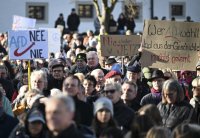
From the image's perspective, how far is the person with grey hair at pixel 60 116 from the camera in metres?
7.53

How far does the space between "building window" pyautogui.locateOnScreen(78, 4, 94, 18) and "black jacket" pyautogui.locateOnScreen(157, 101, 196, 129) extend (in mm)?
35107

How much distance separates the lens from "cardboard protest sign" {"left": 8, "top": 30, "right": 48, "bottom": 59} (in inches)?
613

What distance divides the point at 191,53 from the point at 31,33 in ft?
9.57

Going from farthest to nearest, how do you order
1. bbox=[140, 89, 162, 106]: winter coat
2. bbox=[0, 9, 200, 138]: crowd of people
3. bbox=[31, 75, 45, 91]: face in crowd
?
bbox=[31, 75, 45, 91]: face in crowd < bbox=[140, 89, 162, 106]: winter coat < bbox=[0, 9, 200, 138]: crowd of people

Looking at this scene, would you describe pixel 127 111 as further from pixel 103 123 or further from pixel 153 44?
pixel 153 44

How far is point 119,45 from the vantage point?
58.0 feet

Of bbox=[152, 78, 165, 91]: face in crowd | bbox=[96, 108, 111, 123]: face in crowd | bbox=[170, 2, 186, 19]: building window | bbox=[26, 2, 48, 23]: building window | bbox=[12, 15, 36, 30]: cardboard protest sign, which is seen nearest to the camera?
bbox=[96, 108, 111, 123]: face in crowd

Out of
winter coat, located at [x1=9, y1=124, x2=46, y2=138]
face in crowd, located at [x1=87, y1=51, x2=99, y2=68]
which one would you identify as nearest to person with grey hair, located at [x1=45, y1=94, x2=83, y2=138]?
winter coat, located at [x1=9, y1=124, x2=46, y2=138]

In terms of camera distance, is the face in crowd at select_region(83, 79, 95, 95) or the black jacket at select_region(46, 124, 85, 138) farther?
the face in crowd at select_region(83, 79, 95, 95)

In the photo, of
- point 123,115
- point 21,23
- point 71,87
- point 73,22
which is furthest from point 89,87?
point 73,22

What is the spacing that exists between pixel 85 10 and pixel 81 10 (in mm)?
207

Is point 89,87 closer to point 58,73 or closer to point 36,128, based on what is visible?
point 58,73

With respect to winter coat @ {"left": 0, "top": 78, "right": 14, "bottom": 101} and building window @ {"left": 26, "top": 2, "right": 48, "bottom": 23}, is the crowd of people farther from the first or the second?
building window @ {"left": 26, "top": 2, "right": 48, "bottom": 23}

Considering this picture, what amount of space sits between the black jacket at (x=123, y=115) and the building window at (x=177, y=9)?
37.0 m
